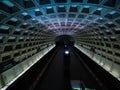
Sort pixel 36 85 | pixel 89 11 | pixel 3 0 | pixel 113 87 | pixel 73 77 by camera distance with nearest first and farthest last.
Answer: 1. pixel 3 0
2. pixel 89 11
3. pixel 113 87
4. pixel 36 85
5. pixel 73 77

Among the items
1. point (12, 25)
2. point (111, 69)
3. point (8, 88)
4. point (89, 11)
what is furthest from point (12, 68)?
point (111, 69)

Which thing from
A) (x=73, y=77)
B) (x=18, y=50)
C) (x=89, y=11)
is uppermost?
(x=89, y=11)

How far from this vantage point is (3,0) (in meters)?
7.25

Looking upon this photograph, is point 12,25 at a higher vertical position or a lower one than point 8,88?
higher

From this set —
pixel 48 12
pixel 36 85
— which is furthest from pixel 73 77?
pixel 48 12

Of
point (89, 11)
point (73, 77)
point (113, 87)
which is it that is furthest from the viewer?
point (73, 77)

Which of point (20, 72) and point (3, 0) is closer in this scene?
point (3, 0)

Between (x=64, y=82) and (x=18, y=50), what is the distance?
23.9 ft

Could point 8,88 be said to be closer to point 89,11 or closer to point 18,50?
point 18,50

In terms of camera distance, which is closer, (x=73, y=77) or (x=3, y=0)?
(x=3, y=0)

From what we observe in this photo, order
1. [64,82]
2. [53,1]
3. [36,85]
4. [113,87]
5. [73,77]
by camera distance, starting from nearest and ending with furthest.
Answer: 1. [53,1]
2. [113,87]
3. [36,85]
4. [64,82]
5. [73,77]

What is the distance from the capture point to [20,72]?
15758mm

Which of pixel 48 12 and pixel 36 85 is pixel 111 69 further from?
pixel 48 12

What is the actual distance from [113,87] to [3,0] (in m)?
11.7
